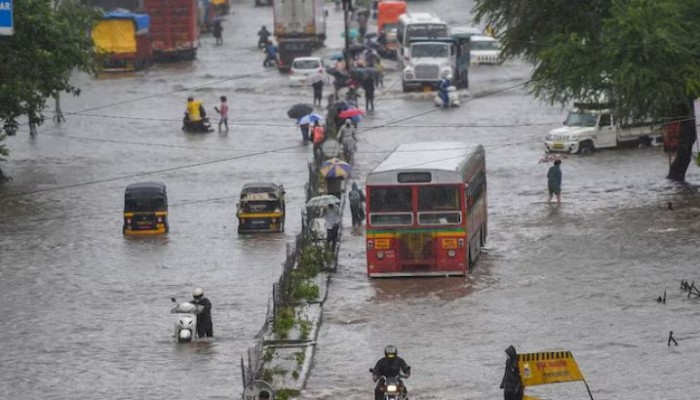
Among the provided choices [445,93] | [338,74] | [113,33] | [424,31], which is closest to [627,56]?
[445,93]

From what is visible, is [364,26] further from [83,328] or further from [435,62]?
[83,328]

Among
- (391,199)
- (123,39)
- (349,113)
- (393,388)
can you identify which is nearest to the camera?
(393,388)

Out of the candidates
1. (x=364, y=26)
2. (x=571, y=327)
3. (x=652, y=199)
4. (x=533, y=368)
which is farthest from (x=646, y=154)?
(x=364, y=26)

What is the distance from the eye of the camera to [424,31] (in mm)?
76438

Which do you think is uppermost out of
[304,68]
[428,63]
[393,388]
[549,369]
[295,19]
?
[549,369]

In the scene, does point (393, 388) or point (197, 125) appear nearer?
point (393, 388)

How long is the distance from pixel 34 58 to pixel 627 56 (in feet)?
56.1

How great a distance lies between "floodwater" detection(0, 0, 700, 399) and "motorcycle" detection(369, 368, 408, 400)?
92.5 inches

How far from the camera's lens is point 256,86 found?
7244 cm

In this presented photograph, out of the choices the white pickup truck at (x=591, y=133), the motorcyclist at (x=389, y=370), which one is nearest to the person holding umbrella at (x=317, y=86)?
the white pickup truck at (x=591, y=133)

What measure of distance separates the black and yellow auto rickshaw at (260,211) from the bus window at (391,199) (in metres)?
7.76

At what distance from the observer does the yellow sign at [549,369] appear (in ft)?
72.5

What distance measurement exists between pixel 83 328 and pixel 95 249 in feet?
30.6

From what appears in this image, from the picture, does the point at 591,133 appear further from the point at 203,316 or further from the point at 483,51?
the point at 203,316
